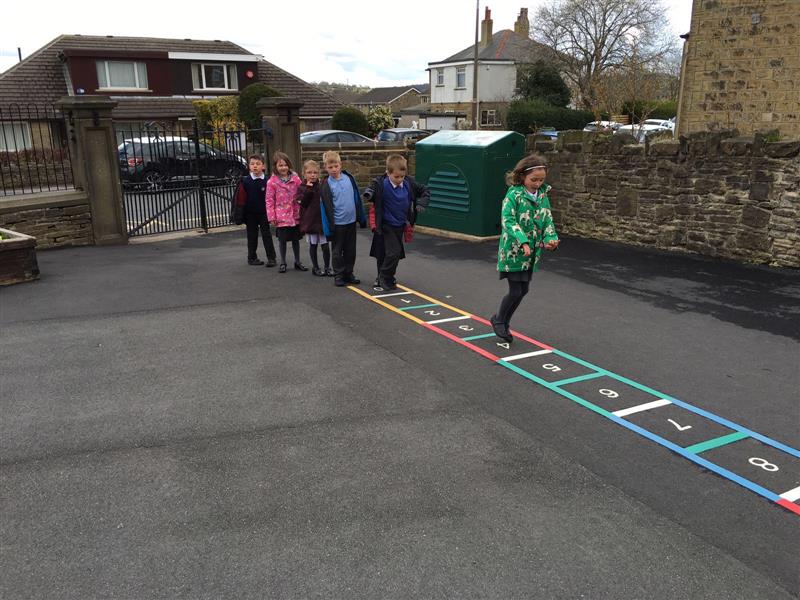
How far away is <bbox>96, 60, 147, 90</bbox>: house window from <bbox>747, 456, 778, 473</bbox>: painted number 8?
3755 cm

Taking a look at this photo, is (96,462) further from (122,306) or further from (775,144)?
(775,144)

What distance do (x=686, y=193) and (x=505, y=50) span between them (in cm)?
5273

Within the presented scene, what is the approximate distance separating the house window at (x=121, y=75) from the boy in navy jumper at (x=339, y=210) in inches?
1256

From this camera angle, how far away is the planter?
8.55 meters

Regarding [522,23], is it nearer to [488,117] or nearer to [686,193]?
[488,117]

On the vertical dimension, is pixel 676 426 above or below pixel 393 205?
below

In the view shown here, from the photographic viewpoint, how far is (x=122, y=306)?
7.74 m

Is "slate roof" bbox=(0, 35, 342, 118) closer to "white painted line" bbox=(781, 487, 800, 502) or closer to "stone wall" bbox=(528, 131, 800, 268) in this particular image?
"stone wall" bbox=(528, 131, 800, 268)

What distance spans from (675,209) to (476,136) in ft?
12.1

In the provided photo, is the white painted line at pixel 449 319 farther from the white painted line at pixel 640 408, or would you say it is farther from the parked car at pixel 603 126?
the parked car at pixel 603 126

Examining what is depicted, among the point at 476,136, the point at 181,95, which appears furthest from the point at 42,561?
the point at 181,95

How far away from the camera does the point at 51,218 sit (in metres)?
11.3

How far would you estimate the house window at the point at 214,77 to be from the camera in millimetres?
37500

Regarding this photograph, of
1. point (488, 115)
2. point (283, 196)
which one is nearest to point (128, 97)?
point (283, 196)
